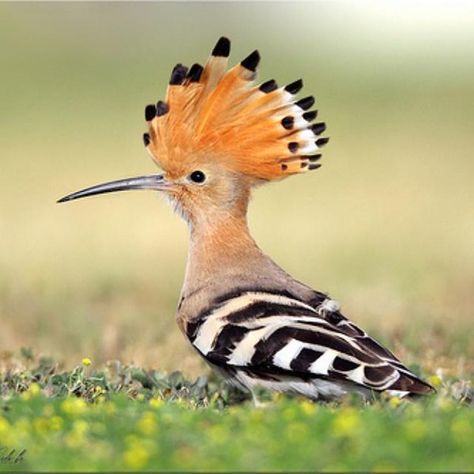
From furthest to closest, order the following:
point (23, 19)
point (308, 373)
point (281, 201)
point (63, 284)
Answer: point (23, 19) < point (281, 201) < point (63, 284) < point (308, 373)

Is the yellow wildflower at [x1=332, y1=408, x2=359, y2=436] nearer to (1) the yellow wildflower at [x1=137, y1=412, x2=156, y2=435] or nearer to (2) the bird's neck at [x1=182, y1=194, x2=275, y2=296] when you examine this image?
(1) the yellow wildflower at [x1=137, y1=412, x2=156, y2=435]

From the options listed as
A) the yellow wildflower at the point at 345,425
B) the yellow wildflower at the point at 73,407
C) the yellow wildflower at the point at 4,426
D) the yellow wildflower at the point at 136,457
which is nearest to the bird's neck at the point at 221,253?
the yellow wildflower at the point at 73,407

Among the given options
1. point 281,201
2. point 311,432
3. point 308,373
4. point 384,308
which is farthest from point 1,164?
point 311,432

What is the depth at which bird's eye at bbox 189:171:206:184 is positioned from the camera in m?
5.59

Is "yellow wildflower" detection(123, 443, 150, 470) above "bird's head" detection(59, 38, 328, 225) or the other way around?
the other way around

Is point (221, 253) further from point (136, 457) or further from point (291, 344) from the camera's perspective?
point (136, 457)

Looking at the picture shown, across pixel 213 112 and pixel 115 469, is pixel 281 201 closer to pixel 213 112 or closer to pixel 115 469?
pixel 213 112

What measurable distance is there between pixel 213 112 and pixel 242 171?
29 centimetres

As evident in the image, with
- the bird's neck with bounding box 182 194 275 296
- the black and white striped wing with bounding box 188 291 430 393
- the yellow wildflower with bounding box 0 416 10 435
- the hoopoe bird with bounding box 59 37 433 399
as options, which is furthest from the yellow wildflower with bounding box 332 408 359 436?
the bird's neck with bounding box 182 194 275 296

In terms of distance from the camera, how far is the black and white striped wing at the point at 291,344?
172 inches

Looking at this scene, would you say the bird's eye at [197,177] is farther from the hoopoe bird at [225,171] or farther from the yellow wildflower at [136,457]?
the yellow wildflower at [136,457]

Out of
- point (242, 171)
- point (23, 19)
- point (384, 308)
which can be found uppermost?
point (23, 19)

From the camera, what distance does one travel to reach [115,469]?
304 centimetres

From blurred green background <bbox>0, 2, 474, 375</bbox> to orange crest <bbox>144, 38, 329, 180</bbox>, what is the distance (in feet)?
4.07
